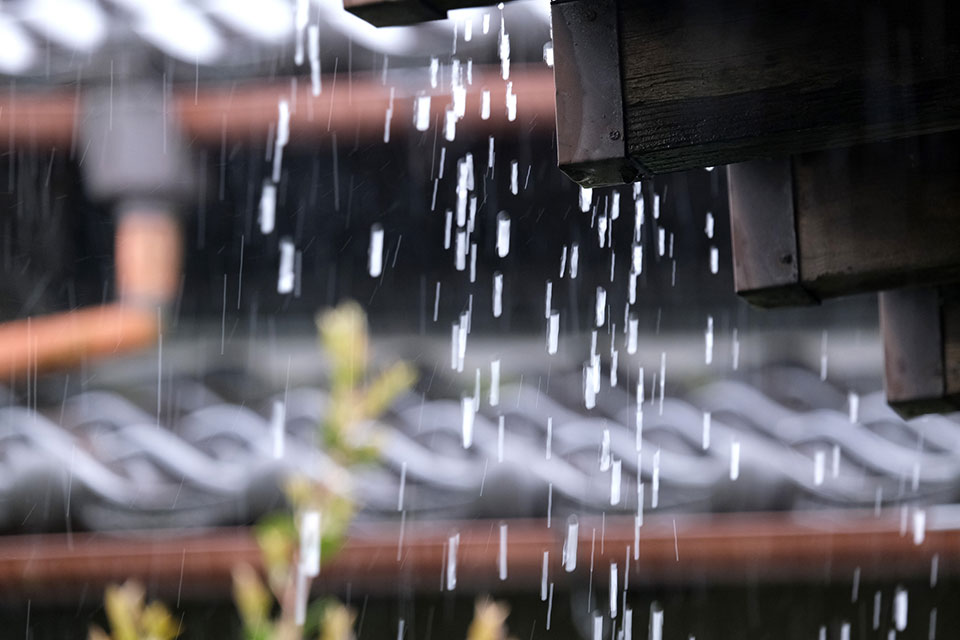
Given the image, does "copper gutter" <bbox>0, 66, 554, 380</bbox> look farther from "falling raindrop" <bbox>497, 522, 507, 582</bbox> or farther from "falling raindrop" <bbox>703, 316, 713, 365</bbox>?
"falling raindrop" <bbox>497, 522, 507, 582</bbox>

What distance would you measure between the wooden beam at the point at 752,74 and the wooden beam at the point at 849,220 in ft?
1.13

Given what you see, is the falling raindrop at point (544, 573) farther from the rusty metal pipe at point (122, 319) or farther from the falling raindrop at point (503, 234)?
the falling raindrop at point (503, 234)

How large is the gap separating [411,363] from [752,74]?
4744 mm

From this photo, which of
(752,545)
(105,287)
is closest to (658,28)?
(752,545)

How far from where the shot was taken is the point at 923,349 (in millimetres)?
2166

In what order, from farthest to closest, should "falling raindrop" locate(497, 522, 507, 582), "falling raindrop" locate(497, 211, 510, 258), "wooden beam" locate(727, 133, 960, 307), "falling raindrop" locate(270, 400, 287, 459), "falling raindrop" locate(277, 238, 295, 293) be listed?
"falling raindrop" locate(277, 238, 295, 293)
"falling raindrop" locate(497, 211, 510, 258)
"falling raindrop" locate(270, 400, 287, 459)
"falling raindrop" locate(497, 522, 507, 582)
"wooden beam" locate(727, 133, 960, 307)

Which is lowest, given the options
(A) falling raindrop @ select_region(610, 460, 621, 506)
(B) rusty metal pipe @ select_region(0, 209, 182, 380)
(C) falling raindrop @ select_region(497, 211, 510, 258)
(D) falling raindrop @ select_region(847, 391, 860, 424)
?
(A) falling raindrop @ select_region(610, 460, 621, 506)

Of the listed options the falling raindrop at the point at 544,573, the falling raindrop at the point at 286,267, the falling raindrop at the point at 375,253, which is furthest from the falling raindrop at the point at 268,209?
the falling raindrop at the point at 544,573

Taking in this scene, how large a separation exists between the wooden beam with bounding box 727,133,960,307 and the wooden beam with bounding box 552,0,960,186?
346 millimetres

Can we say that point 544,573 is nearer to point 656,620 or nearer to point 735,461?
point 656,620

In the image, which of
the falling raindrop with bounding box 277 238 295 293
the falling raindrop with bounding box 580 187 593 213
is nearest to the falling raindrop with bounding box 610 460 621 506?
the falling raindrop with bounding box 580 187 593 213

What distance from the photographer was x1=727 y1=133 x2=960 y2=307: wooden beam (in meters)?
A: 1.72

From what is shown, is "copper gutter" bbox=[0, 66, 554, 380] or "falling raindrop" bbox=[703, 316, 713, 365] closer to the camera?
"copper gutter" bbox=[0, 66, 554, 380]

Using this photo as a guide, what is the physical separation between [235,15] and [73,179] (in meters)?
1.29
